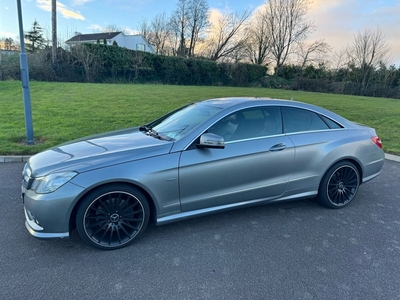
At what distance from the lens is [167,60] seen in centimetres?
2714

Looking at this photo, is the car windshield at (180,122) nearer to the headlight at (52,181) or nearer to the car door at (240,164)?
the car door at (240,164)

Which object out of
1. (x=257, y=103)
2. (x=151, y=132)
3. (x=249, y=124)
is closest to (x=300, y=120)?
(x=257, y=103)

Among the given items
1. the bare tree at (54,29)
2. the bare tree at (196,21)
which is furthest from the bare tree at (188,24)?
the bare tree at (54,29)

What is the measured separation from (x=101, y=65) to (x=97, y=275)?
23.3 metres

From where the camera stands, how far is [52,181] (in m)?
2.54

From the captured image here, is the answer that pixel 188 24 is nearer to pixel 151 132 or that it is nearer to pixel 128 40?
pixel 128 40

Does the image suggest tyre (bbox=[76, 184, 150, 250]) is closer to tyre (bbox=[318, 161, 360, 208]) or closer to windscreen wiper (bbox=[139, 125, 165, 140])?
windscreen wiper (bbox=[139, 125, 165, 140])

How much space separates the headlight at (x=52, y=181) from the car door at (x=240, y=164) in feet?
3.58

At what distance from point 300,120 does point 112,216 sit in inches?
103

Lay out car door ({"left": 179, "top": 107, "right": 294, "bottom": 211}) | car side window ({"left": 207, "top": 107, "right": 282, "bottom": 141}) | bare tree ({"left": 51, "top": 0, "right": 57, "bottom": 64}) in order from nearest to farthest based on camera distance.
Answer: car door ({"left": 179, "top": 107, "right": 294, "bottom": 211}) → car side window ({"left": 207, "top": 107, "right": 282, "bottom": 141}) → bare tree ({"left": 51, "top": 0, "right": 57, "bottom": 64})

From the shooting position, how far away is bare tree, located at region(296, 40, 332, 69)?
39906 millimetres

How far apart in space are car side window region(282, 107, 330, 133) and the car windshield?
0.93 meters

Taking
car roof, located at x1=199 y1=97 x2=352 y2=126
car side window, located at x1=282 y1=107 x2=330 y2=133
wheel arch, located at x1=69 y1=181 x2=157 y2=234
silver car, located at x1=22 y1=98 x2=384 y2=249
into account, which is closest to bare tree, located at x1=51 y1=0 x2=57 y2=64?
silver car, located at x1=22 y1=98 x2=384 y2=249

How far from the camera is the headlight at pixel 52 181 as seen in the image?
98.9 inches
